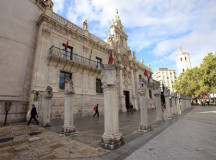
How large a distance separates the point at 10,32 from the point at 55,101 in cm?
745

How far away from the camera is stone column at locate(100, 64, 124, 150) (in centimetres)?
331

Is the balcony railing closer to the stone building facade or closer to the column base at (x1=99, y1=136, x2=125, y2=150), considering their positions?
the stone building facade

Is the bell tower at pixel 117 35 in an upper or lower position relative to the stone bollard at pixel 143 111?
upper

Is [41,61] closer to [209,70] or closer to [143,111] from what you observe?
[143,111]

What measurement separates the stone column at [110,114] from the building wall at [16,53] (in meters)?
9.44

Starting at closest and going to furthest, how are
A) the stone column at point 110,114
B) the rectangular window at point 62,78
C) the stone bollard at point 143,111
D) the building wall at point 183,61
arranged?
the stone column at point 110,114
the stone bollard at point 143,111
the rectangular window at point 62,78
the building wall at point 183,61

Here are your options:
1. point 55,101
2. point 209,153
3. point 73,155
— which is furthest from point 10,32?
point 209,153

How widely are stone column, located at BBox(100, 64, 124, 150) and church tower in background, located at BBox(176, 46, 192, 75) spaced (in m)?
71.4

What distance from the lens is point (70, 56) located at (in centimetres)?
1280

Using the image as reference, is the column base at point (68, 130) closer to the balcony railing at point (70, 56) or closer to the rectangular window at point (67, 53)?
the balcony railing at point (70, 56)

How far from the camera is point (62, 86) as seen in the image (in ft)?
37.5

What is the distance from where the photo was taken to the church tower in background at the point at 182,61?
61.7 metres

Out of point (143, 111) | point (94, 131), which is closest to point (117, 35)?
point (143, 111)

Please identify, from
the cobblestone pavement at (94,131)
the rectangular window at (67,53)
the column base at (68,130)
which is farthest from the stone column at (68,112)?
the rectangular window at (67,53)
